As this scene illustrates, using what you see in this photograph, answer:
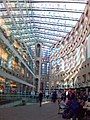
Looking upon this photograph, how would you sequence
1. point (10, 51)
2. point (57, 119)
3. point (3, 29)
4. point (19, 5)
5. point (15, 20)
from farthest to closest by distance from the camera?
point (15, 20)
point (19, 5)
point (10, 51)
point (3, 29)
point (57, 119)

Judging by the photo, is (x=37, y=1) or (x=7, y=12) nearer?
(x=7, y=12)

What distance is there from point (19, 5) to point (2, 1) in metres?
6.57

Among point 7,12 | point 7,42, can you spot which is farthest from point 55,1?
point 7,42

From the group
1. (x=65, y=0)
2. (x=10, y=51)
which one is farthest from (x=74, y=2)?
(x=10, y=51)

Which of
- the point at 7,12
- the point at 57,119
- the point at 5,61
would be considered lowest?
the point at 57,119

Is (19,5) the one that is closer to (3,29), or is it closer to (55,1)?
(55,1)

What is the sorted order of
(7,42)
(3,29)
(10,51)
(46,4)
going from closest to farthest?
(3,29)
(7,42)
(10,51)
(46,4)

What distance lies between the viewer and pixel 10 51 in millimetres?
39469

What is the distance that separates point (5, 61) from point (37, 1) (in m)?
13.9

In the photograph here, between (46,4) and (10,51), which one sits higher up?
(46,4)

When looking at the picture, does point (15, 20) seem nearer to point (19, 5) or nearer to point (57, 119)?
point (19, 5)

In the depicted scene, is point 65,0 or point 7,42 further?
point 65,0

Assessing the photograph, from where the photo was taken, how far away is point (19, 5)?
42.8 meters

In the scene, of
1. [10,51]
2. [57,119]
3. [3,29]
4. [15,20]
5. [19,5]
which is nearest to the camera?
[57,119]
